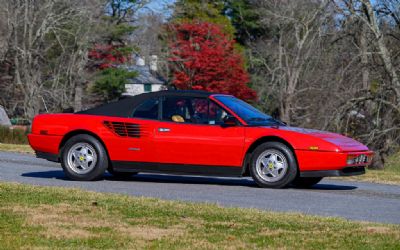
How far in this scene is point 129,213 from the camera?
28.3 feet

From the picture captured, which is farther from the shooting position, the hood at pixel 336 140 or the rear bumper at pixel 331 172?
the hood at pixel 336 140

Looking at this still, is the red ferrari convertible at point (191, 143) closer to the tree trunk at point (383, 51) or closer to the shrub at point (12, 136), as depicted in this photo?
the tree trunk at point (383, 51)

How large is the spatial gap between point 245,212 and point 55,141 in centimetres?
479

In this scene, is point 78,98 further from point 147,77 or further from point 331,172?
point 331,172

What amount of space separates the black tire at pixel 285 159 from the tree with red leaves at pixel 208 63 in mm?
35226

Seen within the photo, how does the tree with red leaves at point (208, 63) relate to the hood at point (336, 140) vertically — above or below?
above

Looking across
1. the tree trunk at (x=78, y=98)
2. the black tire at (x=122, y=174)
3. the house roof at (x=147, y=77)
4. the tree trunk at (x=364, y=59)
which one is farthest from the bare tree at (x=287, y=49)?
the black tire at (x=122, y=174)

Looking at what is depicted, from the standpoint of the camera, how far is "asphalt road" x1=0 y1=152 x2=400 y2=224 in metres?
9.87

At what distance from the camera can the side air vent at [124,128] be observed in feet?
41.2

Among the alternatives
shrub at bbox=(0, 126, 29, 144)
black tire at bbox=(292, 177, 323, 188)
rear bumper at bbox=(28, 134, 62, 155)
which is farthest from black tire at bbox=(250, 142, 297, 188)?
shrub at bbox=(0, 126, 29, 144)

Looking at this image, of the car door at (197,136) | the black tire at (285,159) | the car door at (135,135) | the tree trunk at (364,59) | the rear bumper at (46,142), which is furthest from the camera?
the tree trunk at (364,59)

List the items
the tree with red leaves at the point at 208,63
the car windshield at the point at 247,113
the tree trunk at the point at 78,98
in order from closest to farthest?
the car windshield at the point at 247,113 < the tree trunk at the point at 78,98 < the tree with red leaves at the point at 208,63

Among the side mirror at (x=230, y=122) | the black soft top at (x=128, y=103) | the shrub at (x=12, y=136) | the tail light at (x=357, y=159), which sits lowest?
the shrub at (x=12, y=136)

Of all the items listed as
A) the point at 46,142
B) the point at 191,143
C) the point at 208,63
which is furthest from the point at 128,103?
the point at 208,63
